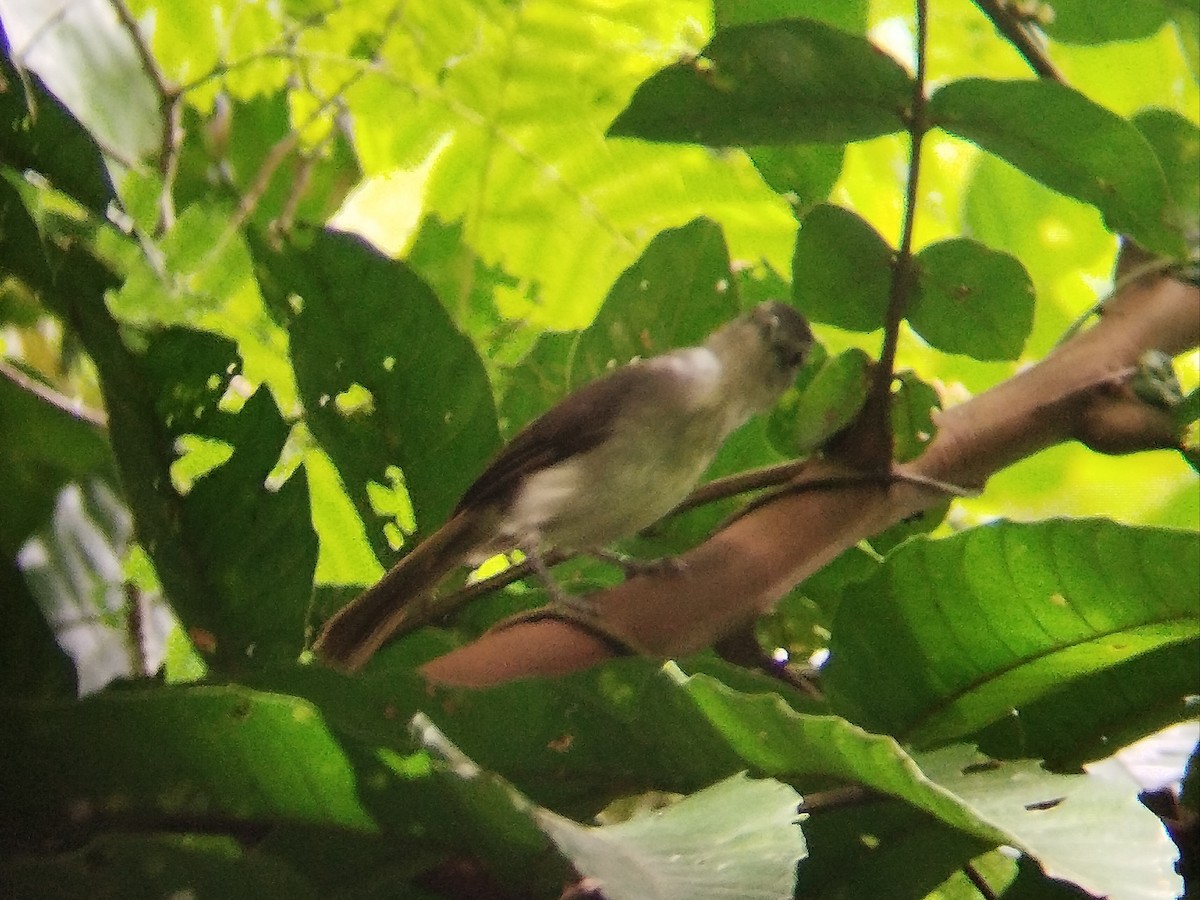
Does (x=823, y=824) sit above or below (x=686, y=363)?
below

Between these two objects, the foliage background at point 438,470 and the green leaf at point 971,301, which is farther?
the green leaf at point 971,301

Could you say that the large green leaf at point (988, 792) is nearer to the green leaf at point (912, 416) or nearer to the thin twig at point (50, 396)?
the green leaf at point (912, 416)

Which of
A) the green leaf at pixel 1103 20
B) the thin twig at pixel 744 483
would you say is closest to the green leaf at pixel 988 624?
the thin twig at pixel 744 483

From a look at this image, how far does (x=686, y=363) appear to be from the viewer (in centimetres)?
89

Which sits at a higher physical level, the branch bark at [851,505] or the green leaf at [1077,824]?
the branch bark at [851,505]

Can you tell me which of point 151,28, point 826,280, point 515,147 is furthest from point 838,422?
point 151,28

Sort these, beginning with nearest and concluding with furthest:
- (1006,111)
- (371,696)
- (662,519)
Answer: (371,696)
(1006,111)
(662,519)

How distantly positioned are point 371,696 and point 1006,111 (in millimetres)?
455

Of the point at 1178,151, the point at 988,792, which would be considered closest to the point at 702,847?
the point at 988,792

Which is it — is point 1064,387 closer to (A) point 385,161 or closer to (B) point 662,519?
(B) point 662,519

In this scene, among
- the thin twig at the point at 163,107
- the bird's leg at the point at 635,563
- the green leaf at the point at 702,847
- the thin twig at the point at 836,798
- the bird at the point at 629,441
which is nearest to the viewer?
the green leaf at the point at 702,847

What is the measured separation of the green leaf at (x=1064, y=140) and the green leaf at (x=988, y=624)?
7.7 inches

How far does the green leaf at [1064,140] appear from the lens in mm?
595

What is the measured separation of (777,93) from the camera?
0.60 m
